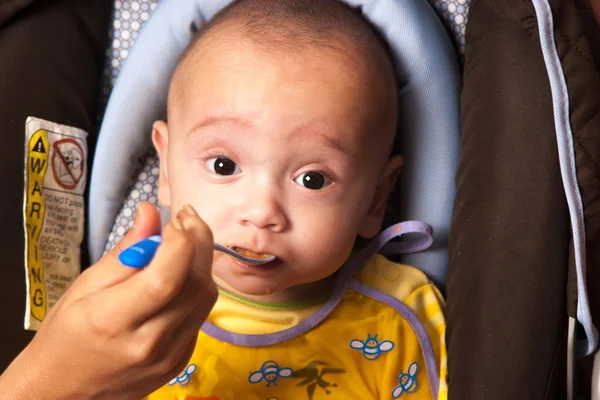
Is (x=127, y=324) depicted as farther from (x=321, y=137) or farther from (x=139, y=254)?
(x=321, y=137)

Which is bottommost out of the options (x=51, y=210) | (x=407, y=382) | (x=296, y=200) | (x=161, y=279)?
(x=407, y=382)

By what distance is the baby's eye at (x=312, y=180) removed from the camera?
119 centimetres

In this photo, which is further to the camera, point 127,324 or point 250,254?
point 250,254

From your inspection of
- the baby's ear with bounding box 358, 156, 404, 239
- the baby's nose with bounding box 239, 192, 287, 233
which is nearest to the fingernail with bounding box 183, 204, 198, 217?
the baby's nose with bounding box 239, 192, 287, 233

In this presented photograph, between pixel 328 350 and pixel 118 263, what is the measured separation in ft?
1.90

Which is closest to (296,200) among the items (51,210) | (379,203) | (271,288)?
(271,288)

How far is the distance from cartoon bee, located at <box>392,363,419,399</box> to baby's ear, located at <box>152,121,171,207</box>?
0.50 metres

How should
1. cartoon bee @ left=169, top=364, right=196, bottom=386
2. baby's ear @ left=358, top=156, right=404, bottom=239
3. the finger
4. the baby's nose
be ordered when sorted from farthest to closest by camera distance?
baby's ear @ left=358, top=156, right=404, bottom=239, cartoon bee @ left=169, top=364, right=196, bottom=386, the baby's nose, the finger

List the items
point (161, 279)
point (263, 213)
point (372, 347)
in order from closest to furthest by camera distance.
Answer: point (161, 279)
point (263, 213)
point (372, 347)

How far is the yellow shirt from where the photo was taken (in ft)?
4.19

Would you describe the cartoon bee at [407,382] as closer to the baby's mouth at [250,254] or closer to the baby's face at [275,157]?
the baby's face at [275,157]

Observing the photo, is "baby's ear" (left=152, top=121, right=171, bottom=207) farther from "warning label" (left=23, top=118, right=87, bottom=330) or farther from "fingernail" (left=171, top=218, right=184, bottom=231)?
"fingernail" (left=171, top=218, right=184, bottom=231)

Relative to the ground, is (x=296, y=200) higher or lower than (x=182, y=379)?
higher

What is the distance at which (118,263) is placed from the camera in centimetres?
85
